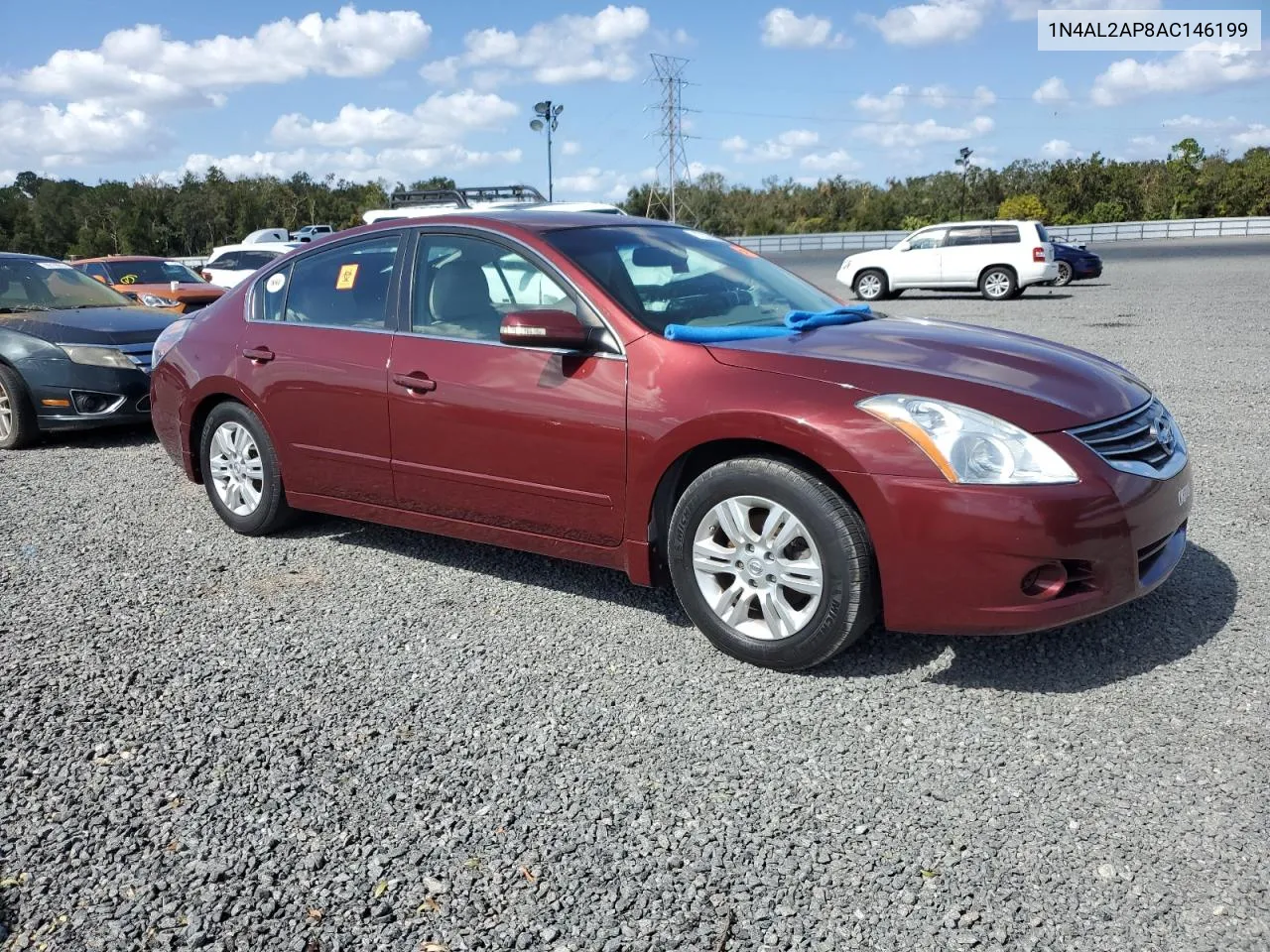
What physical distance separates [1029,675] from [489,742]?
189 centimetres

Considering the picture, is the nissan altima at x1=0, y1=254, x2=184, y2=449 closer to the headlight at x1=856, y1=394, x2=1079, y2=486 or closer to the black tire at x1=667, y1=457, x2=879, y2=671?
the black tire at x1=667, y1=457, x2=879, y2=671

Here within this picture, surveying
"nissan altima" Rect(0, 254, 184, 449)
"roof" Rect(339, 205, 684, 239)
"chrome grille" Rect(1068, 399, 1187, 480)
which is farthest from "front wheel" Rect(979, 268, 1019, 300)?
"chrome grille" Rect(1068, 399, 1187, 480)

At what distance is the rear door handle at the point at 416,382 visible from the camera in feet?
14.8

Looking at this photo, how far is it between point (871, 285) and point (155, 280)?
14516 millimetres

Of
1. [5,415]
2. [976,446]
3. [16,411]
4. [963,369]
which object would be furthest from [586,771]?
[5,415]

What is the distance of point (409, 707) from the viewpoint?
3.59m

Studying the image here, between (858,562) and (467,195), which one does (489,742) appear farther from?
(467,195)

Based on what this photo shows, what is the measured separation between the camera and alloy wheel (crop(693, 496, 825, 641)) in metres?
3.63

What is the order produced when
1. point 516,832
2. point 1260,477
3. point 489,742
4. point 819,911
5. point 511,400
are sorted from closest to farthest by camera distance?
1. point 819,911
2. point 516,832
3. point 489,742
4. point 511,400
5. point 1260,477

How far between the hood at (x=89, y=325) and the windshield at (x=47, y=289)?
0.86 ft

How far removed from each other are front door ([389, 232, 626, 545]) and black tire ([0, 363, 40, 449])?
5.01m

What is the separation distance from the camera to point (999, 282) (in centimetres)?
2198

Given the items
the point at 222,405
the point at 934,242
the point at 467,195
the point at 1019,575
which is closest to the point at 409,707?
the point at 1019,575

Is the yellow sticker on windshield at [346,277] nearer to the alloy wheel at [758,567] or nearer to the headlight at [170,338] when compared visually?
the headlight at [170,338]
